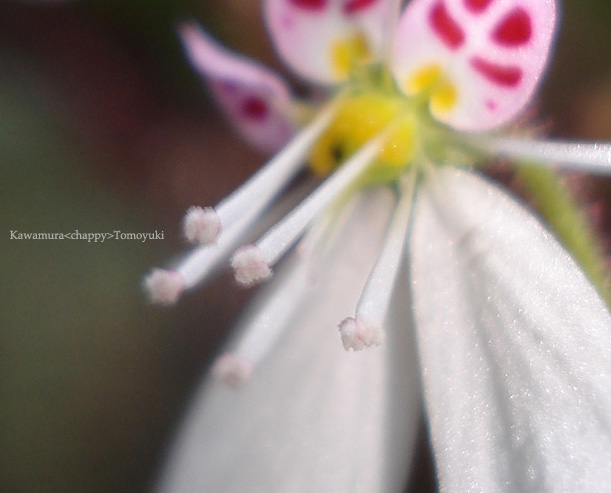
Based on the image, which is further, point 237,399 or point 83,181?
point 83,181

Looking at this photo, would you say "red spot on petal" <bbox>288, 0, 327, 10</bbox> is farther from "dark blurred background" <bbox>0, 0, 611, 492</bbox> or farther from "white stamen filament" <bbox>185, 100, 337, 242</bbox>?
"dark blurred background" <bbox>0, 0, 611, 492</bbox>

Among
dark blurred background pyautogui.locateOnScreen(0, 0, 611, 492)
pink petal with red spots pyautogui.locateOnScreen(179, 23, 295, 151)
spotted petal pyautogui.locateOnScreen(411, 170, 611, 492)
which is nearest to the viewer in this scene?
spotted petal pyautogui.locateOnScreen(411, 170, 611, 492)

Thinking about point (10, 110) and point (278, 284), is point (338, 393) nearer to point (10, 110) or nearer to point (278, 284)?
point (278, 284)

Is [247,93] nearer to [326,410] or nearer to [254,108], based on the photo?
[254,108]

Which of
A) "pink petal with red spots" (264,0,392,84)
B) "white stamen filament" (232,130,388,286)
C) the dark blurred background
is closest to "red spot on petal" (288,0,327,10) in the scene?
"pink petal with red spots" (264,0,392,84)

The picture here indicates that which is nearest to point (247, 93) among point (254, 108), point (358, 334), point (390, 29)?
point (254, 108)

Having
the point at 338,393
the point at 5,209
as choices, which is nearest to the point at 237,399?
the point at 338,393

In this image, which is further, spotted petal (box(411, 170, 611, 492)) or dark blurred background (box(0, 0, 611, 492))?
dark blurred background (box(0, 0, 611, 492))
